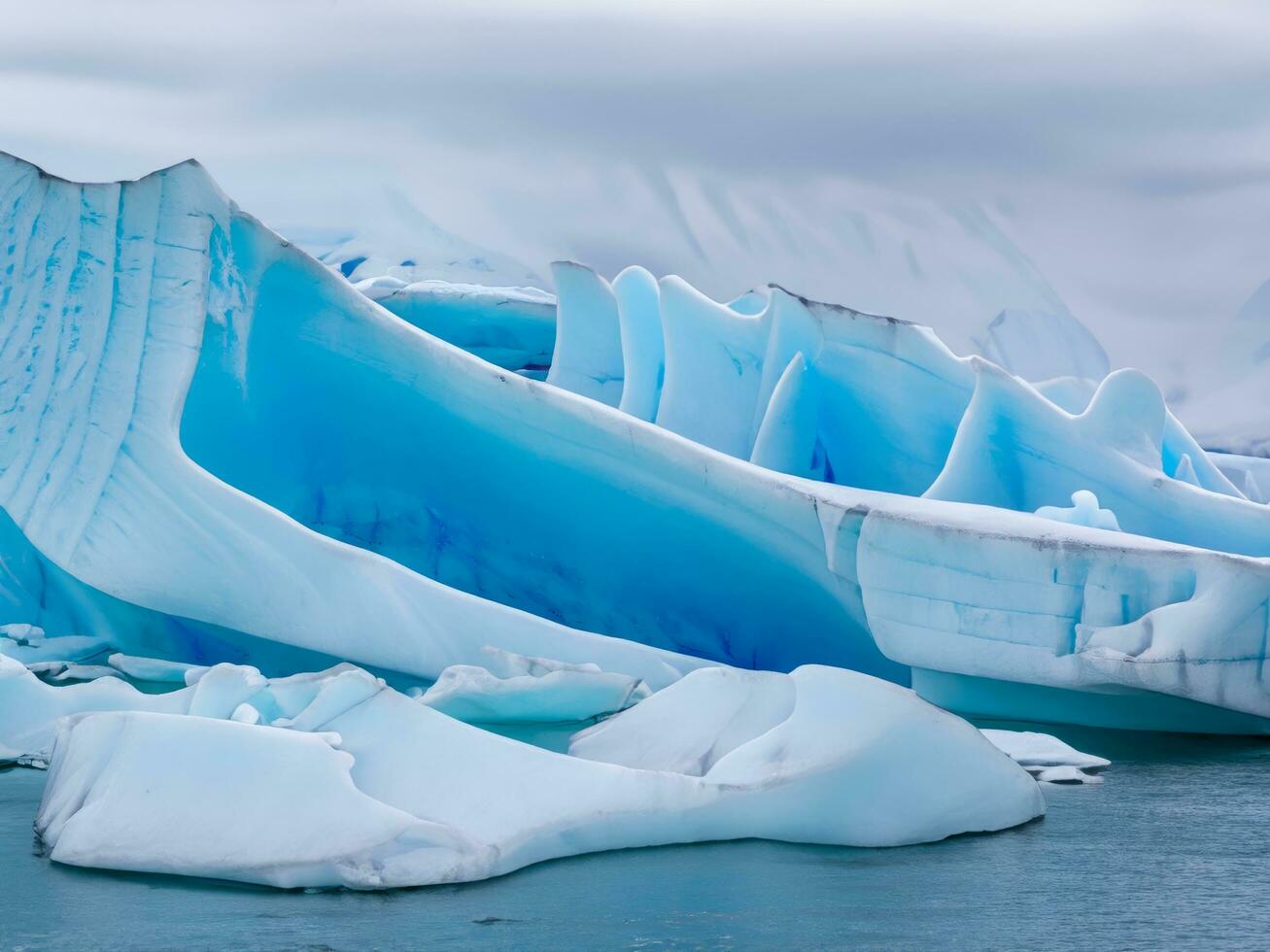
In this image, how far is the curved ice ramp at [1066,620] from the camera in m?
6.38

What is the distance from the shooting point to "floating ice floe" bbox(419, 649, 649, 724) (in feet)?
19.6

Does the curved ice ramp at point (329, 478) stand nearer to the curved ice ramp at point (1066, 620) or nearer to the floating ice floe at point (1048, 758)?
the curved ice ramp at point (1066, 620)

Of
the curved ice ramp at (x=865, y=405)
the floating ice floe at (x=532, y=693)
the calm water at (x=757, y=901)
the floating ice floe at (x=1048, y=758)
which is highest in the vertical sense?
the curved ice ramp at (x=865, y=405)

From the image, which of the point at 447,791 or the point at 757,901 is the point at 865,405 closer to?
the point at 447,791

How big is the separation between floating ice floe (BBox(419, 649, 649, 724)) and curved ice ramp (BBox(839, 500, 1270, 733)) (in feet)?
4.17

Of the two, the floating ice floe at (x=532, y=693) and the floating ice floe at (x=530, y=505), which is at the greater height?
the floating ice floe at (x=530, y=505)

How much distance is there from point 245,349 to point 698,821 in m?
4.26

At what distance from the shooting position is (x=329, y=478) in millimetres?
8375

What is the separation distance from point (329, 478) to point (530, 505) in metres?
1.08

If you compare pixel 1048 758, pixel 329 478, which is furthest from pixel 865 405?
pixel 1048 758

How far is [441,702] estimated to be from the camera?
591cm

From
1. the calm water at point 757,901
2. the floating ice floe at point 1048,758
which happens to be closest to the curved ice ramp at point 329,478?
the floating ice floe at point 1048,758

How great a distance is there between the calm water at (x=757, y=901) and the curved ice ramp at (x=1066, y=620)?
1747mm

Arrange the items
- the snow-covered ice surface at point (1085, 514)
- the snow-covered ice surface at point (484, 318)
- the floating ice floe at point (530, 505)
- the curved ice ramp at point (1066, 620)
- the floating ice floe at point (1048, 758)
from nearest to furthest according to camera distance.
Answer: the floating ice floe at point (1048, 758)
the curved ice ramp at point (1066, 620)
the floating ice floe at point (530, 505)
the snow-covered ice surface at point (1085, 514)
the snow-covered ice surface at point (484, 318)
